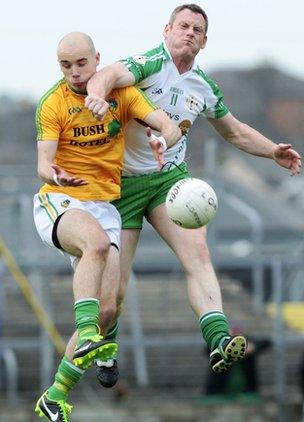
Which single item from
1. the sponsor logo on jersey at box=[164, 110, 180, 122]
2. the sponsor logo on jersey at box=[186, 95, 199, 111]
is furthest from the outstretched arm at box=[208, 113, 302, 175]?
the sponsor logo on jersey at box=[164, 110, 180, 122]

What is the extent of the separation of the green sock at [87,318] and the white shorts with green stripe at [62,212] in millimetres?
532

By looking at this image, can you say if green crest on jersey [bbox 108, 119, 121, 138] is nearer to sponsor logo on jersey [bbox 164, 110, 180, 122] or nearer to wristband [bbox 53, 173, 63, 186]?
sponsor logo on jersey [bbox 164, 110, 180, 122]

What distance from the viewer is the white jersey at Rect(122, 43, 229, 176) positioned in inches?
451

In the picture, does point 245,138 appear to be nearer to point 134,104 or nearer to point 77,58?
point 134,104

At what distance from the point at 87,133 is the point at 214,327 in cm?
177

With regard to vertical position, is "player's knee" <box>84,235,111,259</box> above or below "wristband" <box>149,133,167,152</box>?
below

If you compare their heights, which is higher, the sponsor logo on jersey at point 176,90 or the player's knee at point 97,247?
the sponsor logo on jersey at point 176,90

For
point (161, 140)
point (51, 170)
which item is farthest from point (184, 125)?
point (51, 170)

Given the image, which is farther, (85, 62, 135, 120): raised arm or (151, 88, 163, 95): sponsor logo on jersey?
(151, 88, 163, 95): sponsor logo on jersey

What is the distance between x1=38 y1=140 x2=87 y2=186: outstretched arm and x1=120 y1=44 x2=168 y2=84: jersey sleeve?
2.70 feet

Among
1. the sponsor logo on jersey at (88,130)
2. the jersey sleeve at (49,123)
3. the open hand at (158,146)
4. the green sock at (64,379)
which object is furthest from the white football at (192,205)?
the green sock at (64,379)

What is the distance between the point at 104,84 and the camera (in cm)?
1093

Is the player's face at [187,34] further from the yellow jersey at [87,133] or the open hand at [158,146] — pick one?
the open hand at [158,146]

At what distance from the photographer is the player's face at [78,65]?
36.0ft
